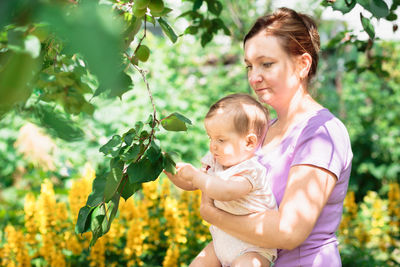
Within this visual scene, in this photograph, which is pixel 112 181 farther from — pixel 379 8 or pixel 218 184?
pixel 379 8

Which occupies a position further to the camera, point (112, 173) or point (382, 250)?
point (382, 250)

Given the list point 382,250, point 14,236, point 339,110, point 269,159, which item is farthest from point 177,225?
point 339,110

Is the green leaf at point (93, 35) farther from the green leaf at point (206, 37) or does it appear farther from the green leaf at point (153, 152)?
the green leaf at point (206, 37)

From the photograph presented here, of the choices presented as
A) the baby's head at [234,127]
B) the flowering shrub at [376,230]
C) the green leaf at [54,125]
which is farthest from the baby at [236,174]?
the flowering shrub at [376,230]

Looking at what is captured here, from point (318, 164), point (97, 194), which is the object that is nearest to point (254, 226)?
point (318, 164)

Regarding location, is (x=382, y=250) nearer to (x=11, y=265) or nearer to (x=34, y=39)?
(x=11, y=265)

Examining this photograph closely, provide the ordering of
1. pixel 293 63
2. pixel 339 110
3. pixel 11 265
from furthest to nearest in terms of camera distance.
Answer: pixel 339 110 → pixel 11 265 → pixel 293 63

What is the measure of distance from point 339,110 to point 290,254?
4.59m

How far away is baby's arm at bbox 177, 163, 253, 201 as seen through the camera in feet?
4.30

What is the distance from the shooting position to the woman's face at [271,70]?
4.84ft

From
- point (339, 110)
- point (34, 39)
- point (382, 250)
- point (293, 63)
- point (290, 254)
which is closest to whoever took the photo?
point (34, 39)

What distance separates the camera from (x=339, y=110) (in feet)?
18.5

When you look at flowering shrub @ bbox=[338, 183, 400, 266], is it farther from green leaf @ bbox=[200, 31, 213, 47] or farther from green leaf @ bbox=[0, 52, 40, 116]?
green leaf @ bbox=[0, 52, 40, 116]

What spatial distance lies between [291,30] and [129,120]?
2.79 m
